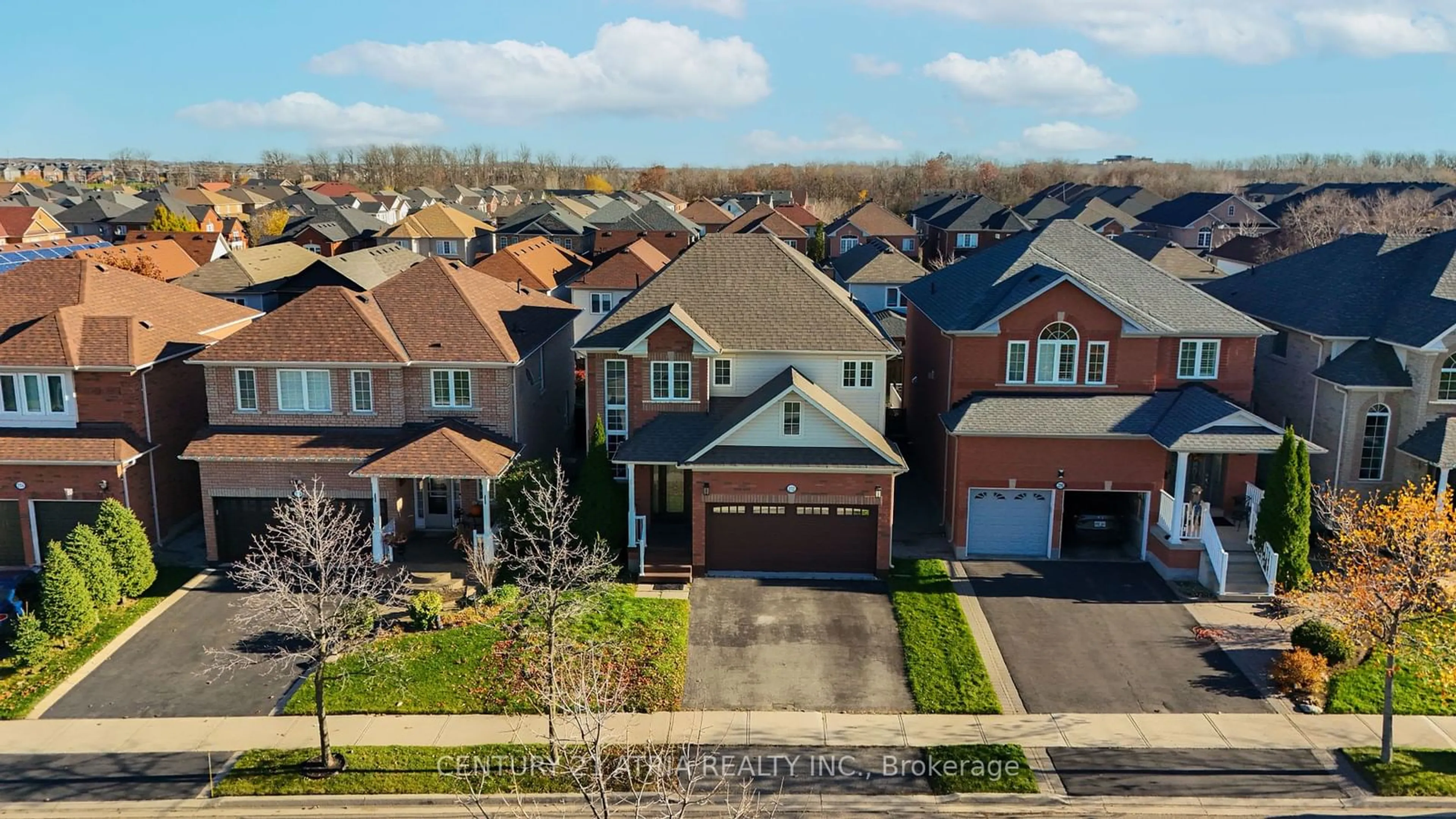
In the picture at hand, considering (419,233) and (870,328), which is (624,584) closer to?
(870,328)

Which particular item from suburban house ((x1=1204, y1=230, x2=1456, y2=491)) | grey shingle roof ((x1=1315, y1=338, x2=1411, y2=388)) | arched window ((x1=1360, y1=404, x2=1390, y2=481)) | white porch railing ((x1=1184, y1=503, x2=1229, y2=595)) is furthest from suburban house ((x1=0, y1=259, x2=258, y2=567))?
arched window ((x1=1360, y1=404, x2=1390, y2=481))

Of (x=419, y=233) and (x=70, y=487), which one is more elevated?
(x=419, y=233)

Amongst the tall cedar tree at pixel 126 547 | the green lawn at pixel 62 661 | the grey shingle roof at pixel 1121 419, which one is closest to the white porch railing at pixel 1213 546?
the grey shingle roof at pixel 1121 419

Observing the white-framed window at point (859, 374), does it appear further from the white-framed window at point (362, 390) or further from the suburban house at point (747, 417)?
the white-framed window at point (362, 390)

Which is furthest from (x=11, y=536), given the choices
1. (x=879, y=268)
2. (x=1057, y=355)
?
(x=879, y=268)

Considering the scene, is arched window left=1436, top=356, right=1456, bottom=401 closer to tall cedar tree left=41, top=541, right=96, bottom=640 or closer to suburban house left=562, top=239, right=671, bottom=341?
suburban house left=562, top=239, right=671, bottom=341

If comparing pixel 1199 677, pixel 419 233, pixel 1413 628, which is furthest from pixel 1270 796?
pixel 419 233
